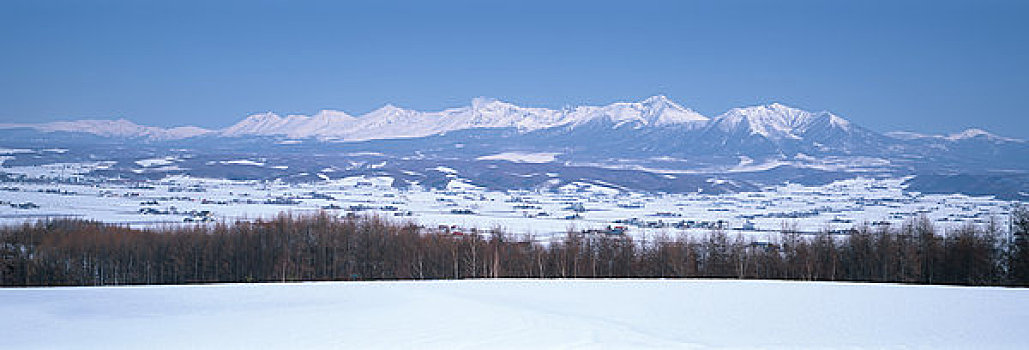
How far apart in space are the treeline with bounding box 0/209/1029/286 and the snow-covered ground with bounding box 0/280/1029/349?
8828 millimetres

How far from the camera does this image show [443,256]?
33.9 meters

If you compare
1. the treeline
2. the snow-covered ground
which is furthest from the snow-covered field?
the snow-covered ground

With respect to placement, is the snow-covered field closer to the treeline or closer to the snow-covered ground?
the treeline

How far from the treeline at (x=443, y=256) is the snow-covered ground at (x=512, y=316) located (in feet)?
29.0

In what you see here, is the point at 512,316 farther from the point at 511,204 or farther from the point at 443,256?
the point at 511,204

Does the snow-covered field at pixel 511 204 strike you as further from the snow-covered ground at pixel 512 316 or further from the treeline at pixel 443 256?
the snow-covered ground at pixel 512 316

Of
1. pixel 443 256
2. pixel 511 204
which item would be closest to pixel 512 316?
pixel 443 256

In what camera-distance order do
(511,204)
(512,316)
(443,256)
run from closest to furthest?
(512,316), (443,256), (511,204)

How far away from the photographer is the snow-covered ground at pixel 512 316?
13312 millimetres

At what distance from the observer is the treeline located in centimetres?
3025

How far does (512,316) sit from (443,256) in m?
18.0

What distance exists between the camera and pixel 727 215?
88562 mm

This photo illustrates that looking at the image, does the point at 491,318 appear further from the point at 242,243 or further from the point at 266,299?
the point at 242,243

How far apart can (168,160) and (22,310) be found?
17488cm
